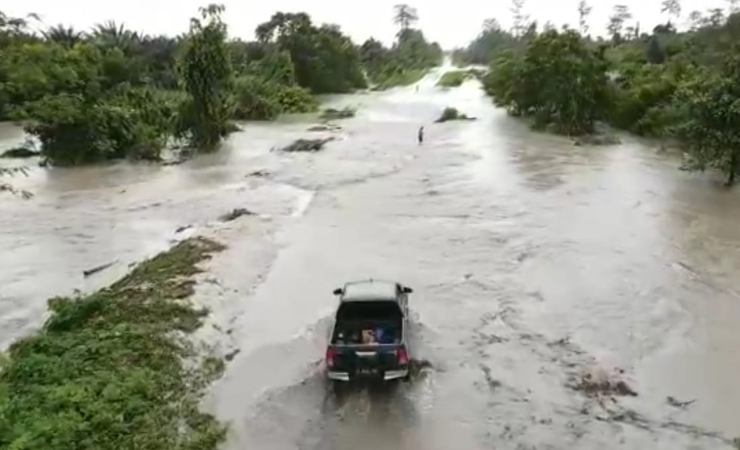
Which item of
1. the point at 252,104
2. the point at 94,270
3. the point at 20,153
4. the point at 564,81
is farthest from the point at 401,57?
the point at 94,270

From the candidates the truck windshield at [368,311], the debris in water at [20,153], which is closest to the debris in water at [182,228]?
the truck windshield at [368,311]

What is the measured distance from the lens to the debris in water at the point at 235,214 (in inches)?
922

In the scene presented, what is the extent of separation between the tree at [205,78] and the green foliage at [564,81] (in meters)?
17.6

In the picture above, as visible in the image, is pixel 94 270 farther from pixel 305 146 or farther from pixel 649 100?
pixel 649 100

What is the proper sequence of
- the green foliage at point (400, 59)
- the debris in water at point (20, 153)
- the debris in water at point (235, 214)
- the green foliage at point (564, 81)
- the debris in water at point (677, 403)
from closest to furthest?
1. the debris in water at point (677, 403)
2. the debris in water at point (235, 214)
3. the debris in water at point (20, 153)
4. the green foliage at point (564, 81)
5. the green foliage at point (400, 59)

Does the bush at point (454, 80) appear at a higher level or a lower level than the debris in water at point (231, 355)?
lower

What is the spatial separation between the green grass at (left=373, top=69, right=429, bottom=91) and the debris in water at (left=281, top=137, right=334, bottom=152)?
48898mm

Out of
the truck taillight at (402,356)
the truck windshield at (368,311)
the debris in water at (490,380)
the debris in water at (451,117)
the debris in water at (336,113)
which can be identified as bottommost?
the debris in water at (336,113)

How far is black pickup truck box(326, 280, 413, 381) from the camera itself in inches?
438

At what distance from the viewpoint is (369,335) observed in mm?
11930

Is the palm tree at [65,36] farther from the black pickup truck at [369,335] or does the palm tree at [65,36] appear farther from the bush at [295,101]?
the black pickup truck at [369,335]

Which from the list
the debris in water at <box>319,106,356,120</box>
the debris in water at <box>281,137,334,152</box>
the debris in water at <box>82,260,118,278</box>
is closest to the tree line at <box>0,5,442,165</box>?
the debris in water at <box>319,106,356,120</box>

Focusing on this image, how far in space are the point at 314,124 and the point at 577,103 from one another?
18.2 meters

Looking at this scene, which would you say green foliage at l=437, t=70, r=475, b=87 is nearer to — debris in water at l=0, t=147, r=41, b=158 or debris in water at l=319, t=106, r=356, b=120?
debris in water at l=319, t=106, r=356, b=120
